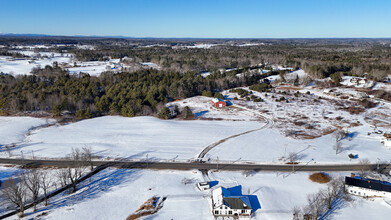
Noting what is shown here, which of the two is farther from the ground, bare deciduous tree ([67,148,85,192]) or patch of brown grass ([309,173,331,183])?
bare deciduous tree ([67,148,85,192])

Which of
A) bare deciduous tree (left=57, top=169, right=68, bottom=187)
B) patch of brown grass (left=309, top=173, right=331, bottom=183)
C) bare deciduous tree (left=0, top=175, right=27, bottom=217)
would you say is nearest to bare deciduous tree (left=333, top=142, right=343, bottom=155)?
patch of brown grass (left=309, top=173, right=331, bottom=183)

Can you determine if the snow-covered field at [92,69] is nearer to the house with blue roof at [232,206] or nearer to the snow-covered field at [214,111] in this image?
the snow-covered field at [214,111]

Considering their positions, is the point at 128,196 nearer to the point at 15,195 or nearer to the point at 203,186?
the point at 203,186

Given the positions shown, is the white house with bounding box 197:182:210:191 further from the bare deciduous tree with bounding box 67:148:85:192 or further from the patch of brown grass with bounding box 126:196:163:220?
the bare deciduous tree with bounding box 67:148:85:192

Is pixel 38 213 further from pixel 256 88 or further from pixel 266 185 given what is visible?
pixel 256 88

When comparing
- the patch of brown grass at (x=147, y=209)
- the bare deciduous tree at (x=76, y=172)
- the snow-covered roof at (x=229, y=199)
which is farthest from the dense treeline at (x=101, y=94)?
the snow-covered roof at (x=229, y=199)

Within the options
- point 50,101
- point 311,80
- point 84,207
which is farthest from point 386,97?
point 50,101
